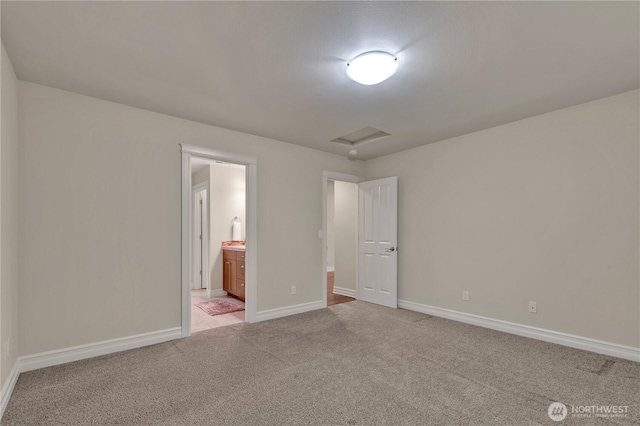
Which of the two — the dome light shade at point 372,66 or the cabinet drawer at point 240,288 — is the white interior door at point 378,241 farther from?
the dome light shade at point 372,66

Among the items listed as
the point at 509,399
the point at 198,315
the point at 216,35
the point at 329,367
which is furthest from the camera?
the point at 198,315

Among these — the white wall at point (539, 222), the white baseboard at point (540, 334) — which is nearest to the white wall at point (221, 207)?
the white wall at point (539, 222)

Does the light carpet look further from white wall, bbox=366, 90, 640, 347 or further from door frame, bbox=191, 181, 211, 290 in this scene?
door frame, bbox=191, 181, 211, 290

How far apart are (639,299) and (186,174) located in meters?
4.68

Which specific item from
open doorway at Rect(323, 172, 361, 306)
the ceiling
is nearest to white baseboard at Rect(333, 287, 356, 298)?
open doorway at Rect(323, 172, 361, 306)

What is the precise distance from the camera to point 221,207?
594cm

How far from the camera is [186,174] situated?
354 centimetres

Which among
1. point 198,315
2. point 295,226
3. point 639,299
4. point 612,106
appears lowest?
point 198,315

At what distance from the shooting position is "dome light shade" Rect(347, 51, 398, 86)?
2.23 m

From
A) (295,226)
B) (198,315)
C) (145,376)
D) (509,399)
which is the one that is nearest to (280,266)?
(295,226)

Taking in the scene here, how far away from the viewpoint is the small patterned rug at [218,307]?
456cm

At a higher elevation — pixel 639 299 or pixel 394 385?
pixel 639 299

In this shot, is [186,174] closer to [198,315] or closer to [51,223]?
[51,223]

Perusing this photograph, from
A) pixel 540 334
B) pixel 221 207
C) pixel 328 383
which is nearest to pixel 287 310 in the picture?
pixel 328 383
